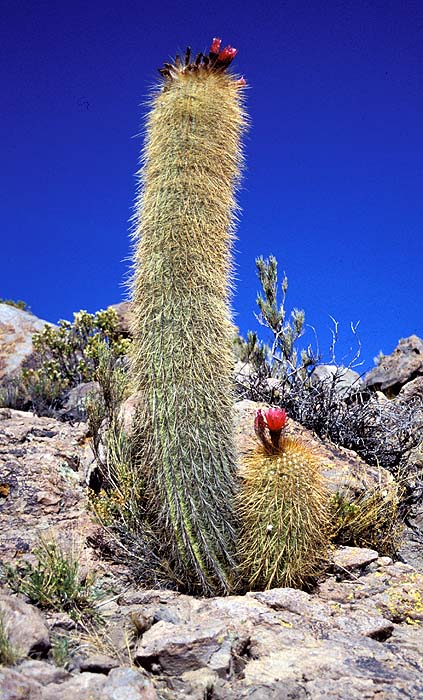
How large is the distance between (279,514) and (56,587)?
1.43 m

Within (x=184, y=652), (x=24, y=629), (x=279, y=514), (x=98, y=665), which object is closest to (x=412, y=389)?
(x=279, y=514)

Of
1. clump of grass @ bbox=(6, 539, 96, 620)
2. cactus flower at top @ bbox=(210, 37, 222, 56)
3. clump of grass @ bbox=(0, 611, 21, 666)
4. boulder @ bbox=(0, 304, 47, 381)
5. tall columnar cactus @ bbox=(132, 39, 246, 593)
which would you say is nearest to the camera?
clump of grass @ bbox=(0, 611, 21, 666)

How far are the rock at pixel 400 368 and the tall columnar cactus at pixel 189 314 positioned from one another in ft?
19.7

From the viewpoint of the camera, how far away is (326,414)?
655 cm

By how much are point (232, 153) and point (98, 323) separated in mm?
6621

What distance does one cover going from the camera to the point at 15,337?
1212 cm

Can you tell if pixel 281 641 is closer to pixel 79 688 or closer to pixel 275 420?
pixel 79 688

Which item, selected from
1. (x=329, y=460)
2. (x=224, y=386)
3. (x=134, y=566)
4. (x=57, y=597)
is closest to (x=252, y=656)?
(x=57, y=597)

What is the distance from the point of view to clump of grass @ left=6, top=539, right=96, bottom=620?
3.62 meters

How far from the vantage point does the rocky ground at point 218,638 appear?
2.73 metres

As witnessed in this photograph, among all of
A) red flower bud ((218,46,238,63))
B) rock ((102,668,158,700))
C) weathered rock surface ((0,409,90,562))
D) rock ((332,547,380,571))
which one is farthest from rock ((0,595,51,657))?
red flower bud ((218,46,238,63))

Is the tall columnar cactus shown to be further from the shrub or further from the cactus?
the shrub

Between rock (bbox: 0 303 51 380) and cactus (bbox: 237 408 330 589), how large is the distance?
7.67 metres

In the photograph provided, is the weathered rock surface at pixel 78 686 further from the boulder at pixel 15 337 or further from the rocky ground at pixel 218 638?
the boulder at pixel 15 337
